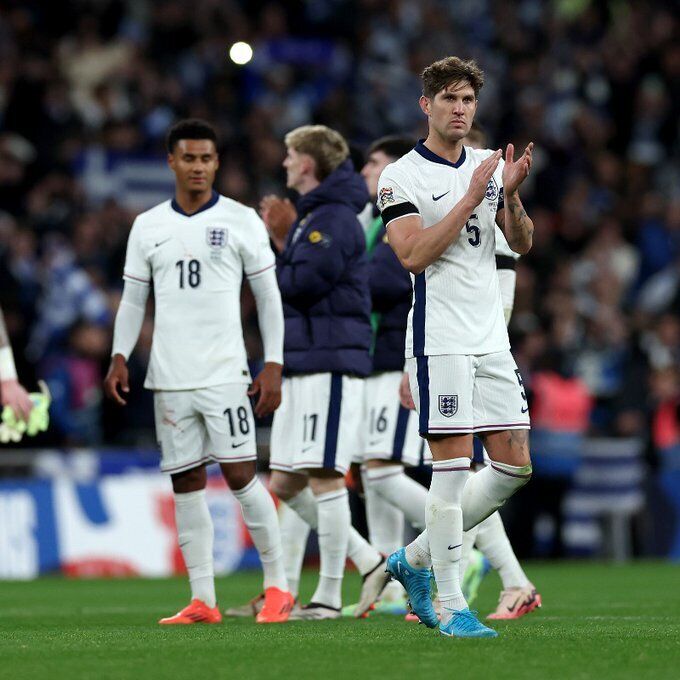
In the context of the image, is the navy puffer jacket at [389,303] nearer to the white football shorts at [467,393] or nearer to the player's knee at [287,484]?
the player's knee at [287,484]

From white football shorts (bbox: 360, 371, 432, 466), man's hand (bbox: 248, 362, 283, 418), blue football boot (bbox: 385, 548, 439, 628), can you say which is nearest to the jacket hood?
man's hand (bbox: 248, 362, 283, 418)

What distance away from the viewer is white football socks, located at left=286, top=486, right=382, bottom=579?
9055mm

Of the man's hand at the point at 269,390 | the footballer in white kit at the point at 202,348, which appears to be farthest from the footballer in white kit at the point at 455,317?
the footballer in white kit at the point at 202,348

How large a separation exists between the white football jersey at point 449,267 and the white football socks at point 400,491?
7.27 ft

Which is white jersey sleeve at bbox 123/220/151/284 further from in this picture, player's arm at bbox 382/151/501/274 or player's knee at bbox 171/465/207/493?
player's arm at bbox 382/151/501/274

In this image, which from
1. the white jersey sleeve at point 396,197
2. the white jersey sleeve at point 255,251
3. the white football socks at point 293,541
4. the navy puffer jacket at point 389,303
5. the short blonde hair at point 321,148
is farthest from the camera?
the navy puffer jacket at point 389,303

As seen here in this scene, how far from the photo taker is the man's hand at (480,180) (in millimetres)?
6785

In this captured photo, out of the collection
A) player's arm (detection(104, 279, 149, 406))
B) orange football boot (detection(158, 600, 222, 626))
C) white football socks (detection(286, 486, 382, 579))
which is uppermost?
player's arm (detection(104, 279, 149, 406))

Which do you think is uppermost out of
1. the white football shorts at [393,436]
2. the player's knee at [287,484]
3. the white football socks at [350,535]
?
the white football shorts at [393,436]

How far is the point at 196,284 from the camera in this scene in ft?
27.9

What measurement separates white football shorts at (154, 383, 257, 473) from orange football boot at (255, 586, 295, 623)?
2.34 ft

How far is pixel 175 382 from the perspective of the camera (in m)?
8.49

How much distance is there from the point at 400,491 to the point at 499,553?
71cm

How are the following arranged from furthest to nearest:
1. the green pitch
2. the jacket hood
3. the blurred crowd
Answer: the blurred crowd
the jacket hood
the green pitch
